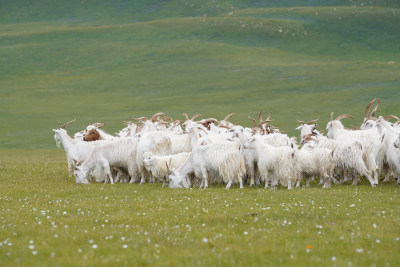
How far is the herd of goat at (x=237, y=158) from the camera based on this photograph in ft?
47.2

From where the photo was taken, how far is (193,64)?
75.4 meters

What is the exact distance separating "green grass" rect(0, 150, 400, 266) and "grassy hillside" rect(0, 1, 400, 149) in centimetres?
2869

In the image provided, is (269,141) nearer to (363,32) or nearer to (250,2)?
(363,32)

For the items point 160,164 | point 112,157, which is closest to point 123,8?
point 112,157

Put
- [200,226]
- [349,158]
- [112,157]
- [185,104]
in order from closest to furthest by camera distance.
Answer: [200,226] → [349,158] → [112,157] → [185,104]

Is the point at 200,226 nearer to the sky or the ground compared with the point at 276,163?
nearer to the sky

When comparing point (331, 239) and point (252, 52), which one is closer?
point (331, 239)

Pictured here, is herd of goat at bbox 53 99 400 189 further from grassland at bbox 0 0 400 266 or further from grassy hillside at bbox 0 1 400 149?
grassy hillside at bbox 0 1 400 149

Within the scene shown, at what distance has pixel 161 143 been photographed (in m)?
16.6

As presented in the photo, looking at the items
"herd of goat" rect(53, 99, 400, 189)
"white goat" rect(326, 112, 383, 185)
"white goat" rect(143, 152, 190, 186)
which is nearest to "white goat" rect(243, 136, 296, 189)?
"herd of goat" rect(53, 99, 400, 189)

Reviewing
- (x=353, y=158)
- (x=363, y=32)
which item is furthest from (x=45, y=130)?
(x=363, y=32)

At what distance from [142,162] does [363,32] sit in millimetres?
84756

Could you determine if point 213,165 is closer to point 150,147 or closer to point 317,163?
point 150,147

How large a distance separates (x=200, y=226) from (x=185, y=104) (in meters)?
44.8
